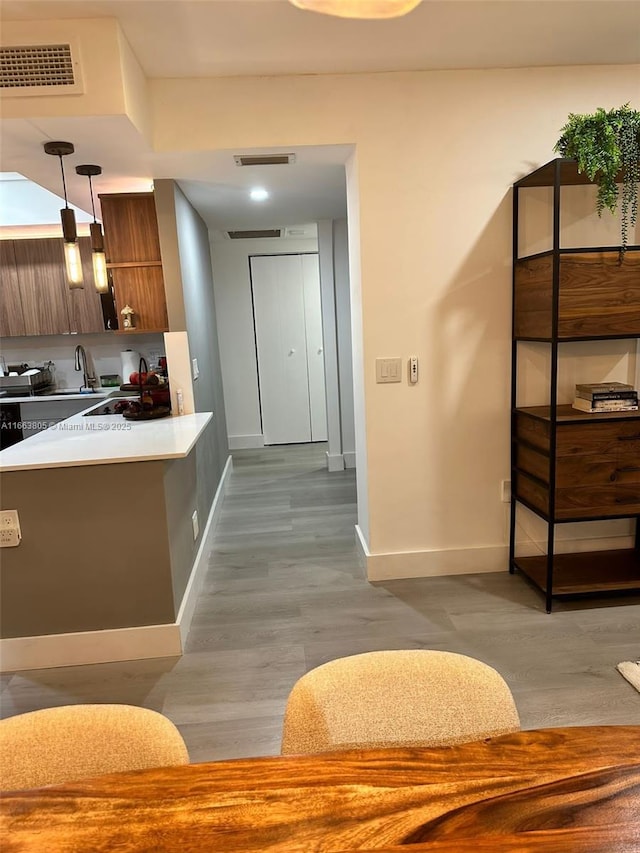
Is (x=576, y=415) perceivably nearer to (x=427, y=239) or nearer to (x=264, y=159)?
(x=427, y=239)

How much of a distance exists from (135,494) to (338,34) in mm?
2082

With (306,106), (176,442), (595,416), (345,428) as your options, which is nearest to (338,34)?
(306,106)

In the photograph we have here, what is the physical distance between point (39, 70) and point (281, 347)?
13.8 feet

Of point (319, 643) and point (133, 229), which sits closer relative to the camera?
point (319, 643)

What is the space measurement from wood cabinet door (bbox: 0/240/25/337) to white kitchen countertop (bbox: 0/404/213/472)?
2360 mm

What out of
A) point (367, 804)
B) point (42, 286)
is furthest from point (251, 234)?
point (367, 804)

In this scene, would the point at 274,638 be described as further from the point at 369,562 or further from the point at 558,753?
the point at 558,753

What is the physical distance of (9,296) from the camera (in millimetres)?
5027

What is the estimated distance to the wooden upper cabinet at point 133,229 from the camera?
3.25 metres

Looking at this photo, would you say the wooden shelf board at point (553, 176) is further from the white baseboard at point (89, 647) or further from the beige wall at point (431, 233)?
the white baseboard at point (89, 647)

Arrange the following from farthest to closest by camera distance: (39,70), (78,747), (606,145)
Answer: (606,145)
(39,70)
(78,747)

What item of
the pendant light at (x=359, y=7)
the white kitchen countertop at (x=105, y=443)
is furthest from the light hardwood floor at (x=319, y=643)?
the pendant light at (x=359, y=7)

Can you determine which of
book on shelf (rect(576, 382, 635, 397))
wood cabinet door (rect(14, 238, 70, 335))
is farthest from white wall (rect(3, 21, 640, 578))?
wood cabinet door (rect(14, 238, 70, 335))

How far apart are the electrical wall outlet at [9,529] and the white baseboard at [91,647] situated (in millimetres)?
A: 442
